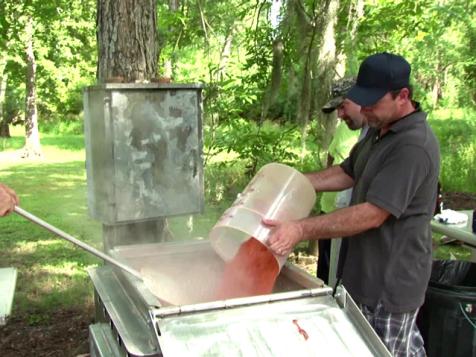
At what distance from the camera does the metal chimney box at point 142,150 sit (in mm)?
2480

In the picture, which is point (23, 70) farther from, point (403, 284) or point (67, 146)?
point (403, 284)

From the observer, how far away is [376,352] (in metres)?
1.59

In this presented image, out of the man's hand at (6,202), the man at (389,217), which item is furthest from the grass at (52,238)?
the man at (389,217)

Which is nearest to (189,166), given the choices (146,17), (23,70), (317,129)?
(146,17)

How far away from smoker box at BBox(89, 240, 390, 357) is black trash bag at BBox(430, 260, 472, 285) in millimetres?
1390

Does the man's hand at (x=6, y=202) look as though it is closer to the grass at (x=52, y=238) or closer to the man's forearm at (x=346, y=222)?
the grass at (x=52, y=238)

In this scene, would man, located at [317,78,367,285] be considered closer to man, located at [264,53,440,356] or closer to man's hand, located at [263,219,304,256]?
man, located at [264,53,440,356]

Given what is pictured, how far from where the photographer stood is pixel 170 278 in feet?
7.50

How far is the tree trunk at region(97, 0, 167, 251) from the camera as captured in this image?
9.43ft

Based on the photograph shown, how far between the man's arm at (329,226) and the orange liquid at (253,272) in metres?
0.19

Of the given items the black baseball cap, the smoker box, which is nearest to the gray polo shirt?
the black baseball cap

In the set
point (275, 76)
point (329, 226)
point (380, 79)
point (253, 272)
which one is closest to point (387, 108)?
point (380, 79)

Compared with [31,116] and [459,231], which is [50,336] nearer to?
[459,231]

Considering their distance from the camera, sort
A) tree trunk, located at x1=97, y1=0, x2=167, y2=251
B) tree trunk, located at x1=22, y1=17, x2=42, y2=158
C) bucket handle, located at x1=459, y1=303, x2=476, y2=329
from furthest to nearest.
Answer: tree trunk, located at x1=22, y1=17, x2=42, y2=158 < tree trunk, located at x1=97, y1=0, x2=167, y2=251 < bucket handle, located at x1=459, y1=303, x2=476, y2=329
